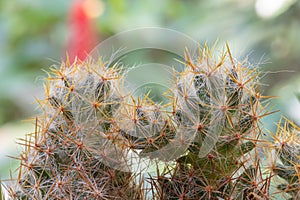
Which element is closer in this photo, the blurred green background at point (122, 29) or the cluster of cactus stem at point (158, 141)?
the cluster of cactus stem at point (158, 141)

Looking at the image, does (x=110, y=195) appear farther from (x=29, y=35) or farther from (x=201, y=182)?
(x=29, y=35)

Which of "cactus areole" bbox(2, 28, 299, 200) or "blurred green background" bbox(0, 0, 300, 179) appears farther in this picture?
"blurred green background" bbox(0, 0, 300, 179)

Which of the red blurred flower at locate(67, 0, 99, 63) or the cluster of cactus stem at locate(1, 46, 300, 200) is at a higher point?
the red blurred flower at locate(67, 0, 99, 63)

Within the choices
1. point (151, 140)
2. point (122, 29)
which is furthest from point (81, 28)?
point (151, 140)

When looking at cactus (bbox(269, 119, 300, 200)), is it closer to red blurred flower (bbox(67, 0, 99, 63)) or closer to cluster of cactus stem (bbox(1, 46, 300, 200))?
cluster of cactus stem (bbox(1, 46, 300, 200))

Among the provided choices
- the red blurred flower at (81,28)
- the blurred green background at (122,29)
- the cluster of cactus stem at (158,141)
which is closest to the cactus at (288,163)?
the cluster of cactus stem at (158,141)

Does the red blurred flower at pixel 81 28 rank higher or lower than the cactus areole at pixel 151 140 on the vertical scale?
higher

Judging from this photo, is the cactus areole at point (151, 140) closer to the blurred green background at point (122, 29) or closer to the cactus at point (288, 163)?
the cactus at point (288, 163)

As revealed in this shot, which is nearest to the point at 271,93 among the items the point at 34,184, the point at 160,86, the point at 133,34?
the point at 133,34

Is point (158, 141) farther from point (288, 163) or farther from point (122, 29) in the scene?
point (122, 29)

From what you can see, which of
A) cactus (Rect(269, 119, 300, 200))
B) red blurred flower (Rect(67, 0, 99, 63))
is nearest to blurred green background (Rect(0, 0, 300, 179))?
red blurred flower (Rect(67, 0, 99, 63))
